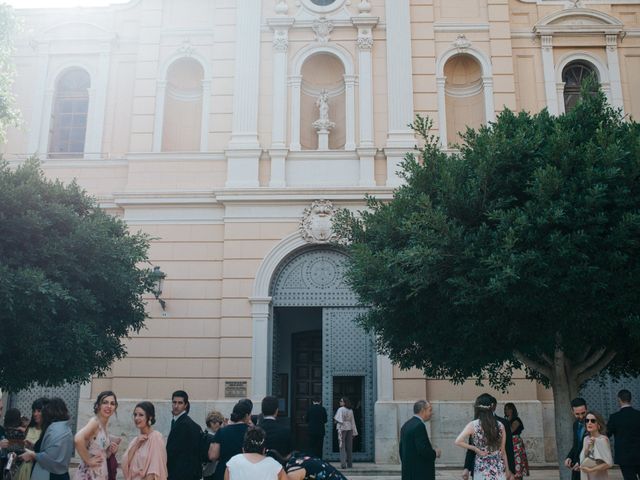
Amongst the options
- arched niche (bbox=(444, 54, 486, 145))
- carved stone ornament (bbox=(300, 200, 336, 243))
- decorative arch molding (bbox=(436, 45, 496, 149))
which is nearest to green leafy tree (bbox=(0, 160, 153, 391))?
carved stone ornament (bbox=(300, 200, 336, 243))

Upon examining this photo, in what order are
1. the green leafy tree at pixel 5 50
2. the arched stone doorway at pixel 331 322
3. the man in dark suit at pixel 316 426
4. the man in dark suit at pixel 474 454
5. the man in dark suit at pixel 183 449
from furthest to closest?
1. the arched stone doorway at pixel 331 322
2. the man in dark suit at pixel 316 426
3. the green leafy tree at pixel 5 50
4. the man in dark suit at pixel 474 454
5. the man in dark suit at pixel 183 449

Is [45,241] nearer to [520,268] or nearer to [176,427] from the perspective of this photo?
[176,427]

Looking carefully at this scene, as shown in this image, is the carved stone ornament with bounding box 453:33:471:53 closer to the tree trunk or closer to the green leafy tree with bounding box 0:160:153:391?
the tree trunk

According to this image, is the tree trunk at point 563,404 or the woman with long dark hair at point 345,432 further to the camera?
the woman with long dark hair at point 345,432

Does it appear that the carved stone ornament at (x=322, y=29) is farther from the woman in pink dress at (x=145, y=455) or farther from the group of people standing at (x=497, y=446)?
the woman in pink dress at (x=145, y=455)

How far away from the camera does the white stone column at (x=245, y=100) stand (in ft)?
53.7

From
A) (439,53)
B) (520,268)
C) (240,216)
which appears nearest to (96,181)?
(240,216)

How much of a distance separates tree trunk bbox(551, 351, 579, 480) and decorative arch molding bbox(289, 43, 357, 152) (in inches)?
307

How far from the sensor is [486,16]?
17.5 metres

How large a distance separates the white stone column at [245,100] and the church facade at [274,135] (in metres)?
0.04

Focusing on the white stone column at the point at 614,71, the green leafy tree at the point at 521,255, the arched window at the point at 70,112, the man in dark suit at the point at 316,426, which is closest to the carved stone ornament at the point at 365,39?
the white stone column at the point at 614,71

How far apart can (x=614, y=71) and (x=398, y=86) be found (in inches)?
229

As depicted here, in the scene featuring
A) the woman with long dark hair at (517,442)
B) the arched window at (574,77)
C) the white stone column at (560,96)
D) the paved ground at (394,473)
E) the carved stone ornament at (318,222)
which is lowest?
the paved ground at (394,473)

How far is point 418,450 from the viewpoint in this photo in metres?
7.52
